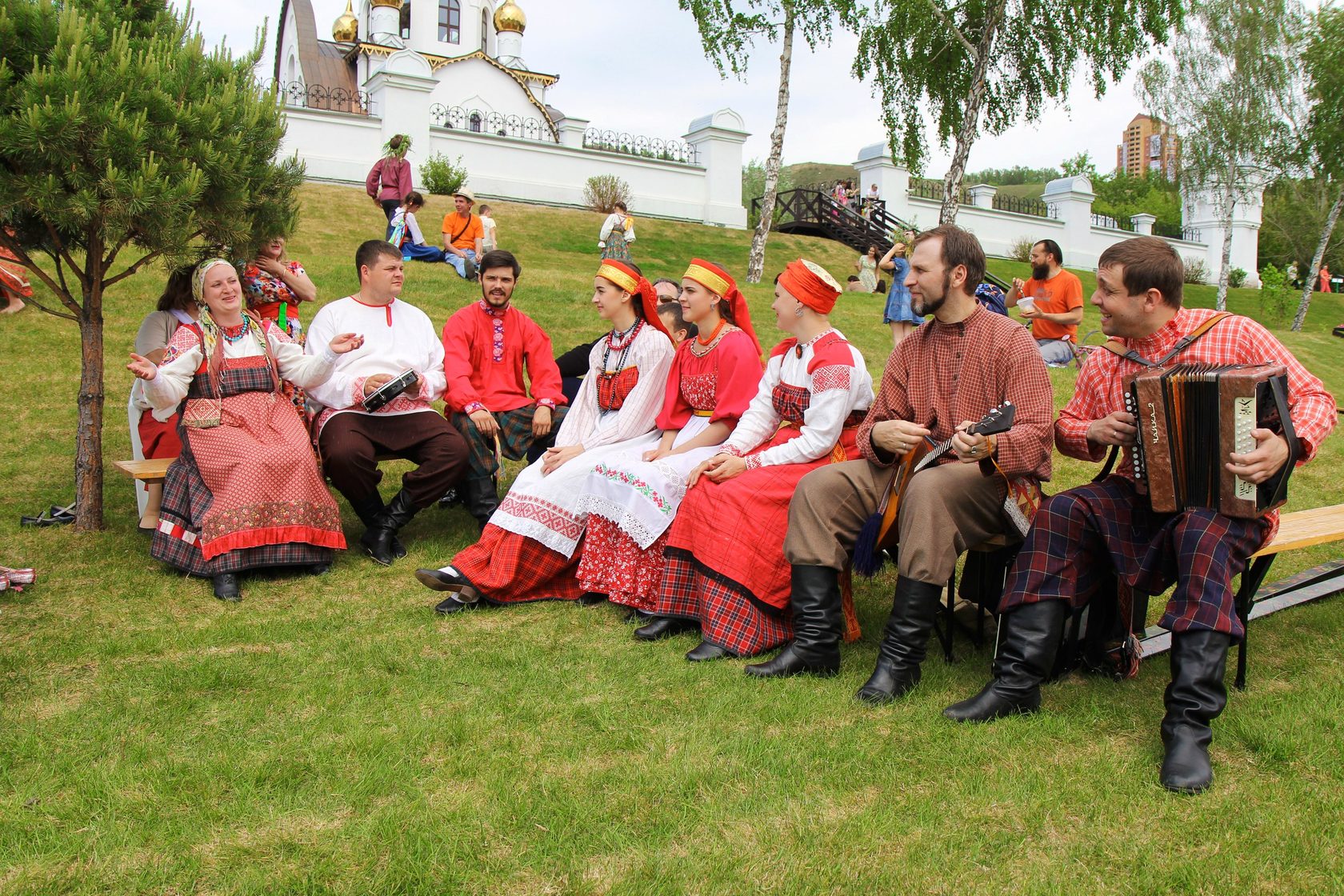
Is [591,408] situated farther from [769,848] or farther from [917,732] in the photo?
[769,848]

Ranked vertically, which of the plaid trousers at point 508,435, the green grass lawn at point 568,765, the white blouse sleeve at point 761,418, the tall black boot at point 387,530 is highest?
the white blouse sleeve at point 761,418

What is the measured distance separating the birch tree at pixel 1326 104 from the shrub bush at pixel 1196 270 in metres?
6.42

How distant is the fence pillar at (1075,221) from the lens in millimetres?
30828

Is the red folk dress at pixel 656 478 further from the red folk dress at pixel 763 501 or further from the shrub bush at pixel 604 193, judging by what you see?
the shrub bush at pixel 604 193

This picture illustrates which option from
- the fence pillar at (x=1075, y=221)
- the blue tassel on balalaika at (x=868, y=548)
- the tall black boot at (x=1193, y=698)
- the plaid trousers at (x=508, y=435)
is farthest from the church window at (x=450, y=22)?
the tall black boot at (x=1193, y=698)

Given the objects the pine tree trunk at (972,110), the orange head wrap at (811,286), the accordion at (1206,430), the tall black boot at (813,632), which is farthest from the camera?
the pine tree trunk at (972,110)

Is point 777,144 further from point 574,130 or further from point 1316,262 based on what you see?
point 1316,262

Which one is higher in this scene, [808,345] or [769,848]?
[808,345]

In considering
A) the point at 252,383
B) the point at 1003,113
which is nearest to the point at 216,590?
the point at 252,383

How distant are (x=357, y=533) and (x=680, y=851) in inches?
168

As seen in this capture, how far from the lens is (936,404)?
13.7 ft

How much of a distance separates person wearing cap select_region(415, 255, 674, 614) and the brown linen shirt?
159cm

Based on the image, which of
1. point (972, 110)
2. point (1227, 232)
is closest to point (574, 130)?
point (972, 110)

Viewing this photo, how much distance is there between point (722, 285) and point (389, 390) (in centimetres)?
208
